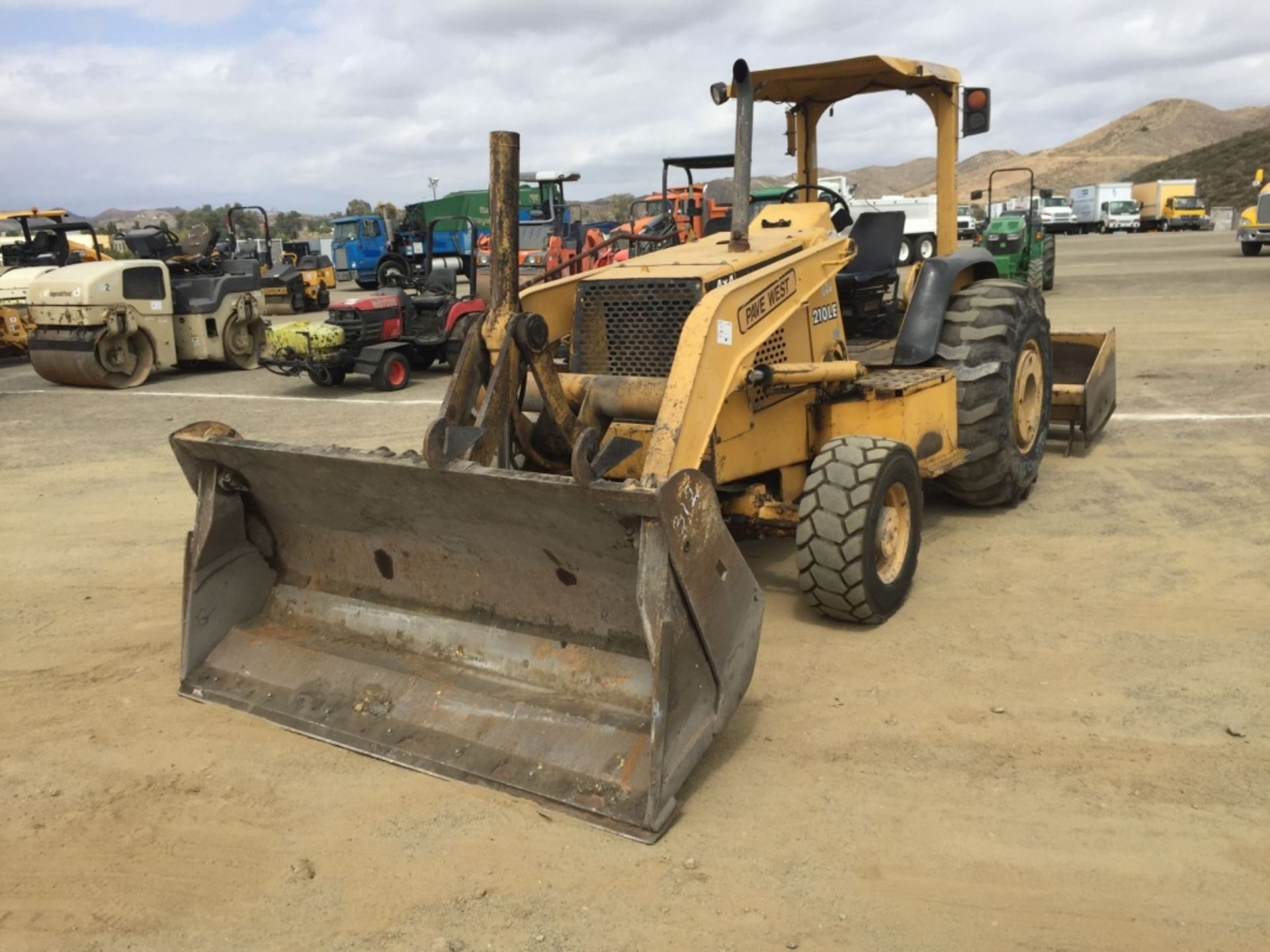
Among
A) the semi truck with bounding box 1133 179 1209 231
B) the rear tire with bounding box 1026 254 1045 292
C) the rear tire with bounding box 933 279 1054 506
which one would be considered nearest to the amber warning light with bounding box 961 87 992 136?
the rear tire with bounding box 933 279 1054 506

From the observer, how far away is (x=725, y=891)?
2889 millimetres

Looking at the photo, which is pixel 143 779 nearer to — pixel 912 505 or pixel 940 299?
pixel 912 505

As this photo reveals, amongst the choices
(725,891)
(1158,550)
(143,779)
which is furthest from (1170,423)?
(143,779)

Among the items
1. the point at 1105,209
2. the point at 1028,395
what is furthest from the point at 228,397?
the point at 1105,209

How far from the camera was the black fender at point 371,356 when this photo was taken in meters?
12.1

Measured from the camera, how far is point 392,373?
40.6 feet

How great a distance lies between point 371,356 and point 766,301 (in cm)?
844

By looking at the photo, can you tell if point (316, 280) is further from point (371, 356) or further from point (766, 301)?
point (766, 301)

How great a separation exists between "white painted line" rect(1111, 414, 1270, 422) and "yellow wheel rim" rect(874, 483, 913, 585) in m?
4.51

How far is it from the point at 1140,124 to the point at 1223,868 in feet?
441

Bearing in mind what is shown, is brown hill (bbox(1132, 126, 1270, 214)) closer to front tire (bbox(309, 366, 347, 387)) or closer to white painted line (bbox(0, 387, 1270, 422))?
white painted line (bbox(0, 387, 1270, 422))

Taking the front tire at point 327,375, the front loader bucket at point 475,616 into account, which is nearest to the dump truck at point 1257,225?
the front tire at point 327,375

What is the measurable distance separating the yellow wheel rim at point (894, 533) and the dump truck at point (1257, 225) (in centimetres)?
2469

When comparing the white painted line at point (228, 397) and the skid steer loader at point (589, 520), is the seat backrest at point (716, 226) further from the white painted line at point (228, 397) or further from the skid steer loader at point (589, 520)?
the white painted line at point (228, 397)
